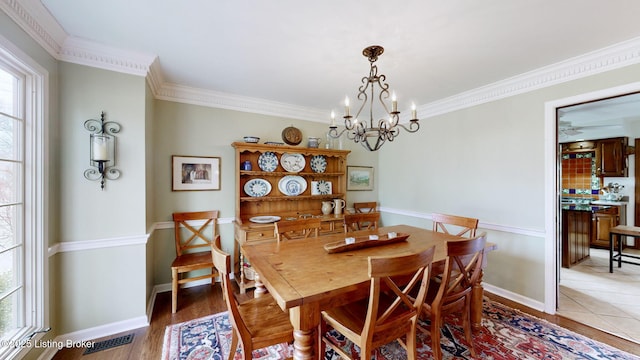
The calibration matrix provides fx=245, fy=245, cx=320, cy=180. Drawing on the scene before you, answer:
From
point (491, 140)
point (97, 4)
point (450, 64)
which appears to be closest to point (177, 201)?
point (97, 4)

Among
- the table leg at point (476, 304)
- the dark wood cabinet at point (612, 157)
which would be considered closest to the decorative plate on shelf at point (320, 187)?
the table leg at point (476, 304)

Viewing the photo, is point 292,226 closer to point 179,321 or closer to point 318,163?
point 179,321

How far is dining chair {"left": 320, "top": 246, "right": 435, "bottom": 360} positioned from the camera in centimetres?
121

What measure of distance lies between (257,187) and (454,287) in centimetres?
259

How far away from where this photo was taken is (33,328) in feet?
5.72

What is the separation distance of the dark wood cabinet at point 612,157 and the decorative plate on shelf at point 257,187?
643 cm

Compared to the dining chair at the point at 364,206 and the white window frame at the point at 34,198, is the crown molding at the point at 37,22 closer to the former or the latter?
the white window frame at the point at 34,198

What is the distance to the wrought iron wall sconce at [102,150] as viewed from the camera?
2010 mm

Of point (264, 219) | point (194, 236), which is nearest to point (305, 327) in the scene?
point (264, 219)

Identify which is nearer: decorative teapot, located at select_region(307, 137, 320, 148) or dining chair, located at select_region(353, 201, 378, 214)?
decorative teapot, located at select_region(307, 137, 320, 148)

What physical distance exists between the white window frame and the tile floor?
4559 millimetres

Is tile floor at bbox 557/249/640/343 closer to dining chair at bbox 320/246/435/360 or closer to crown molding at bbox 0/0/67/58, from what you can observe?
dining chair at bbox 320/246/435/360

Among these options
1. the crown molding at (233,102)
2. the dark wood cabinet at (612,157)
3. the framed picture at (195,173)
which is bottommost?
the framed picture at (195,173)

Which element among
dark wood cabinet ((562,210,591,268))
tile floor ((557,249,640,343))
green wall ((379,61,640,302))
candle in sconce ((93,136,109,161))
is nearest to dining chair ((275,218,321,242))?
candle in sconce ((93,136,109,161))
